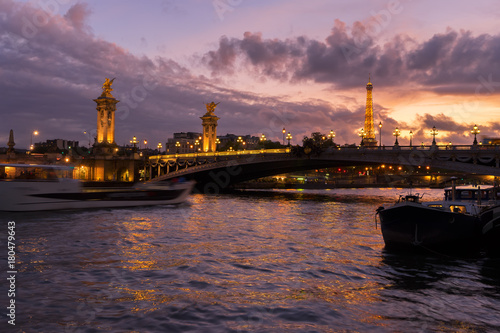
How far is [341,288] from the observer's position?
47.7ft

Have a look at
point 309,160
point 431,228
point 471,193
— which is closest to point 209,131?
point 309,160

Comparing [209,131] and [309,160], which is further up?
[209,131]

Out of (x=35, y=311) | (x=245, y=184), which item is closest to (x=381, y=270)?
(x=35, y=311)

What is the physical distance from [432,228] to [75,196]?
3001cm

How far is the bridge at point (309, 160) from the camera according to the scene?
50844mm

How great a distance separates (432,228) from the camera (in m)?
20.0

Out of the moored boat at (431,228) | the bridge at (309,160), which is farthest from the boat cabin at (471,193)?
the bridge at (309,160)

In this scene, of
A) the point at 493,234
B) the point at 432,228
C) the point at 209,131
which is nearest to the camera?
the point at 432,228

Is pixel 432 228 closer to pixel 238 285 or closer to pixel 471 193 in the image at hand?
pixel 238 285

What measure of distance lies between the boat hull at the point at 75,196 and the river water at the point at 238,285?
9990 millimetres

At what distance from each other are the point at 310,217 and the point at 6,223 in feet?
72.1

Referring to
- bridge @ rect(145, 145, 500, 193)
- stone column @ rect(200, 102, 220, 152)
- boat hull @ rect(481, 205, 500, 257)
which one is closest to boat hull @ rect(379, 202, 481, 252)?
boat hull @ rect(481, 205, 500, 257)

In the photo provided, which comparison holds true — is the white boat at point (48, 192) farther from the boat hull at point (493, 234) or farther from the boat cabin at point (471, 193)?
the boat hull at point (493, 234)

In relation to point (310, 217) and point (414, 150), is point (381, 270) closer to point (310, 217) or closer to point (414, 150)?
point (310, 217)
